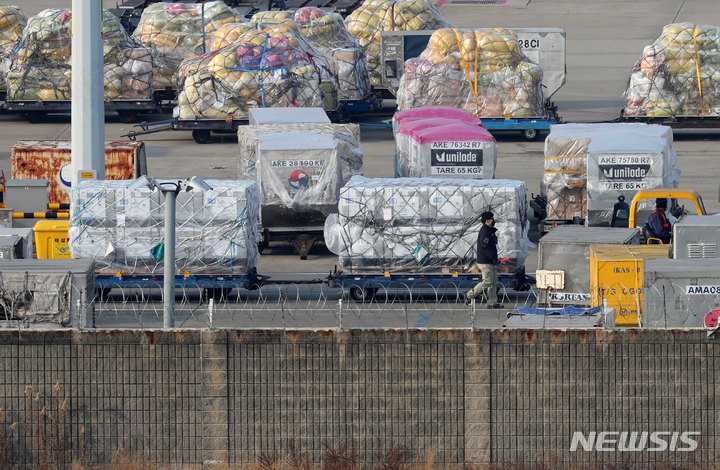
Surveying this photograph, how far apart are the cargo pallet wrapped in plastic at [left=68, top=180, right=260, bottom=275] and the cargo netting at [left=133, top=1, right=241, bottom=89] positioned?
22.9 meters

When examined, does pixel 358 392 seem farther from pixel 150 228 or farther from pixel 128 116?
pixel 128 116

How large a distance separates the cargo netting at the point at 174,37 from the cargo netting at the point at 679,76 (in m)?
15.5

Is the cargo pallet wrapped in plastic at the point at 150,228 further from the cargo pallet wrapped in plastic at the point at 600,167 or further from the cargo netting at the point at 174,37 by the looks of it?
the cargo netting at the point at 174,37

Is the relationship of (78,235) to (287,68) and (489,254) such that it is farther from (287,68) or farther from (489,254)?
(287,68)

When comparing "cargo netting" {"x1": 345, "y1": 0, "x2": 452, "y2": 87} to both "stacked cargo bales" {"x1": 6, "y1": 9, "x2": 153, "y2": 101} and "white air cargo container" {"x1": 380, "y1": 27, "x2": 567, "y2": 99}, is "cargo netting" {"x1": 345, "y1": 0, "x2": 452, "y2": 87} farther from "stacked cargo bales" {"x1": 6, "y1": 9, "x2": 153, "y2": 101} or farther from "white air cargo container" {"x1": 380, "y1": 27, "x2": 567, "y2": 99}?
"stacked cargo bales" {"x1": 6, "y1": 9, "x2": 153, "y2": 101}

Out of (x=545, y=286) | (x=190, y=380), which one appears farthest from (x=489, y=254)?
(x=190, y=380)

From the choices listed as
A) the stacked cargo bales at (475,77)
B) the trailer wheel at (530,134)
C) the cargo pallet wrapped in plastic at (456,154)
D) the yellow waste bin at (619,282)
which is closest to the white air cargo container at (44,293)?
the yellow waste bin at (619,282)

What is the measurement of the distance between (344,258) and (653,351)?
8902mm

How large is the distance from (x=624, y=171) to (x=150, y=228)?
980cm

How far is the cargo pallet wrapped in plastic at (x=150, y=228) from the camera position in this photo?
725 inches

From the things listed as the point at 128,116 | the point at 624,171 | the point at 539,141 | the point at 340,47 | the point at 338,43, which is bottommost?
the point at 624,171

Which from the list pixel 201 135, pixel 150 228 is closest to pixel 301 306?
pixel 150 228

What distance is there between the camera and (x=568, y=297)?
16.5m

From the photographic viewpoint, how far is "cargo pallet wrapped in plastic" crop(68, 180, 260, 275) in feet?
60.4
